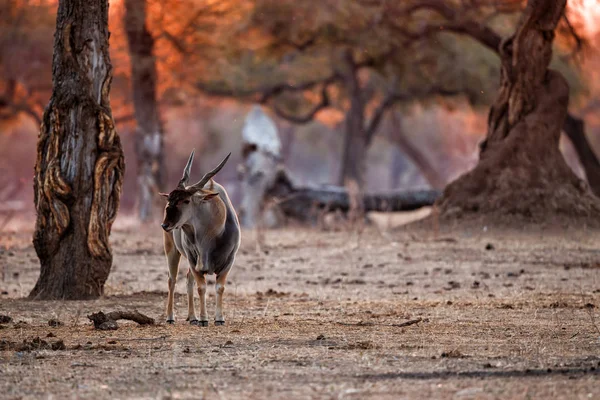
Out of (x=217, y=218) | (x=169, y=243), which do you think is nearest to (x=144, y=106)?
(x=169, y=243)

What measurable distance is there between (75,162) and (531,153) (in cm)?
1016

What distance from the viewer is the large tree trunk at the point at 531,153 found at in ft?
64.0

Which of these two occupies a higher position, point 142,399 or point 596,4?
point 596,4

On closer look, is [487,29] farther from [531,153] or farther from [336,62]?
[336,62]

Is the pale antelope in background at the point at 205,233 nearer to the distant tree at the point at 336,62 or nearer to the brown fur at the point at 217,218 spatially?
the brown fur at the point at 217,218

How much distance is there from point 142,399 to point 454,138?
223 ft

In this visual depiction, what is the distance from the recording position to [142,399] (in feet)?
20.1

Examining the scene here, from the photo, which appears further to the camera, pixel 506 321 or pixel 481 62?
pixel 481 62

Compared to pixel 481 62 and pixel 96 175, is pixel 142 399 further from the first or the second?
pixel 481 62

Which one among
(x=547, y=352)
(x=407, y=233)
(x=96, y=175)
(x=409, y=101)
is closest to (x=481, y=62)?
(x=409, y=101)

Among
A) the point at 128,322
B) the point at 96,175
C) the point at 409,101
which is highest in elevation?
the point at 409,101

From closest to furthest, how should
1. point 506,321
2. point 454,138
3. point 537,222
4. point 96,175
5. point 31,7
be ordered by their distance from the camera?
point 506,321, point 96,175, point 537,222, point 31,7, point 454,138

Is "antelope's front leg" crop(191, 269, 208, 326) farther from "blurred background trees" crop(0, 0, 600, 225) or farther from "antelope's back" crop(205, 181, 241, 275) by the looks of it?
"blurred background trees" crop(0, 0, 600, 225)

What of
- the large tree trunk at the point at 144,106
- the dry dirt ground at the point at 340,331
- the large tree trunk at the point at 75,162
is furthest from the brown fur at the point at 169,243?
the large tree trunk at the point at 144,106
